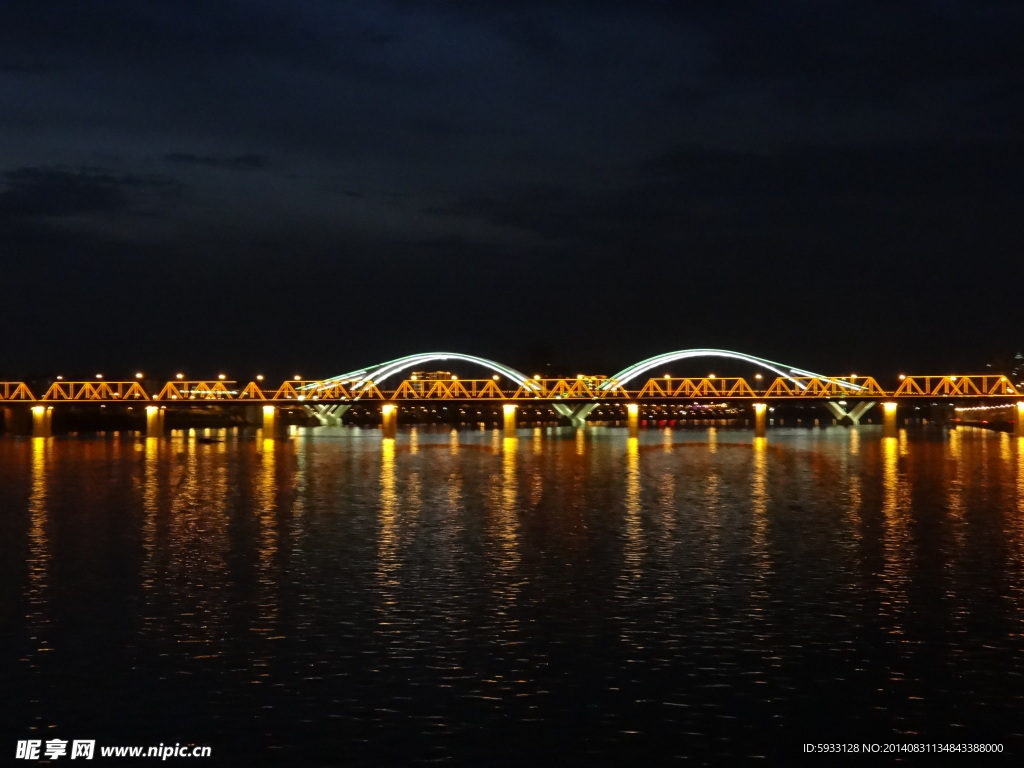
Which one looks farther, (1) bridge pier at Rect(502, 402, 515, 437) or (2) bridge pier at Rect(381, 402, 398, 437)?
(1) bridge pier at Rect(502, 402, 515, 437)

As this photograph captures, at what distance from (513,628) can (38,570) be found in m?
16.3

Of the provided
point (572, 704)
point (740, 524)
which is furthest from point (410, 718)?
point (740, 524)

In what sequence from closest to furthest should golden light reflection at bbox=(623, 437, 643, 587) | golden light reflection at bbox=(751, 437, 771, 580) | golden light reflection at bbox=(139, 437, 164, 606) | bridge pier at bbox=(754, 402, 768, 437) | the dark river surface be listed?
the dark river surface
golden light reflection at bbox=(139, 437, 164, 606)
golden light reflection at bbox=(623, 437, 643, 587)
golden light reflection at bbox=(751, 437, 771, 580)
bridge pier at bbox=(754, 402, 768, 437)

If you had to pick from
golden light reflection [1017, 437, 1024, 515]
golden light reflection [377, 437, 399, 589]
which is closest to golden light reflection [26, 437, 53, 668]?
golden light reflection [377, 437, 399, 589]

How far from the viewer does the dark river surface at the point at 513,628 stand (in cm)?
1997

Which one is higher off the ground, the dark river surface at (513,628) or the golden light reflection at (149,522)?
the golden light reflection at (149,522)

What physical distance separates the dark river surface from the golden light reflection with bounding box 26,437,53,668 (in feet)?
0.44

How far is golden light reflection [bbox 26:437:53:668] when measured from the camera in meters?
26.7

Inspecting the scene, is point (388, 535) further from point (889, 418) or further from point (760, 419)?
point (889, 418)

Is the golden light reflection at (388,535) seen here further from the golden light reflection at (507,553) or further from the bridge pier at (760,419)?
the bridge pier at (760,419)

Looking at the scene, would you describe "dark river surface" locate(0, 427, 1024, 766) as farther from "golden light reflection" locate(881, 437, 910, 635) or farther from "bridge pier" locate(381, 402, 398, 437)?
"bridge pier" locate(381, 402, 398, 437)

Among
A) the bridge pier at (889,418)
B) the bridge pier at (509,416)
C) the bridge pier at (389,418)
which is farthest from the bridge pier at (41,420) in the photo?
the bridge pier at (889,418)

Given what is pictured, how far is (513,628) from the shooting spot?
27.8 meters

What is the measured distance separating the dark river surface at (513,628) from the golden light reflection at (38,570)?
0.44 ft
